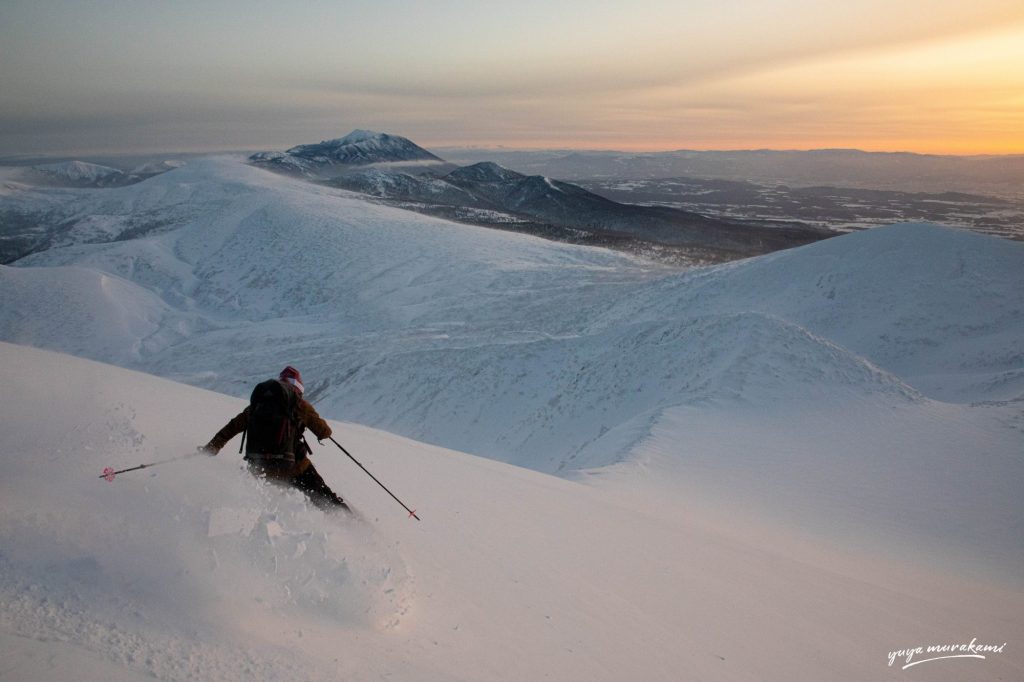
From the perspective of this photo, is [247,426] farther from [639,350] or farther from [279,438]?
[639,350]

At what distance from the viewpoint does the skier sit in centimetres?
546

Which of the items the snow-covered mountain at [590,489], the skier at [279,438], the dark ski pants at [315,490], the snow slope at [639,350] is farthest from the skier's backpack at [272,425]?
the snow slope at [639,350]

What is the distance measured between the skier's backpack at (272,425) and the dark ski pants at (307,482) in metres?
0.09

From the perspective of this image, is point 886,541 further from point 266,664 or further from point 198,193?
point 198,193

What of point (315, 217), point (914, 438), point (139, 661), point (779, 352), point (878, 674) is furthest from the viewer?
point (315, 217)

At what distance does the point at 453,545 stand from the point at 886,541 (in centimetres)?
903

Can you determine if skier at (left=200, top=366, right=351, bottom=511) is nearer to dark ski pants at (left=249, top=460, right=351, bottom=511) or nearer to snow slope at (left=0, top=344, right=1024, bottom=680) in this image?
dark ski pants at (left=249, top=460, right=351, bottom=511)

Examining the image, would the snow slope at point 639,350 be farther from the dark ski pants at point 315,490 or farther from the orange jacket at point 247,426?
the orange jacket at point 247,426

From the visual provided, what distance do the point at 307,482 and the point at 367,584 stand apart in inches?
64.4

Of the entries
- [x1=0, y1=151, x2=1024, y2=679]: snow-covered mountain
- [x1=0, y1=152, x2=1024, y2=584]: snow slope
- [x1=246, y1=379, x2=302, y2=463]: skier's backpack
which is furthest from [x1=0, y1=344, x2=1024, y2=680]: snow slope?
[x1=0, y1=152, x2=1024, y2=584]: snow slope

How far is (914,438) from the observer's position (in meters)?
15.9

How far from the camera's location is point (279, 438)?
5.50m

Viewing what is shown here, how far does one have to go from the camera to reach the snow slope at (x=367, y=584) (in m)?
3.41

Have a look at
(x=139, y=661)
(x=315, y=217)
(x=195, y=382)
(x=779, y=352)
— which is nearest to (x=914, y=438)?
(x=779, y=352)
